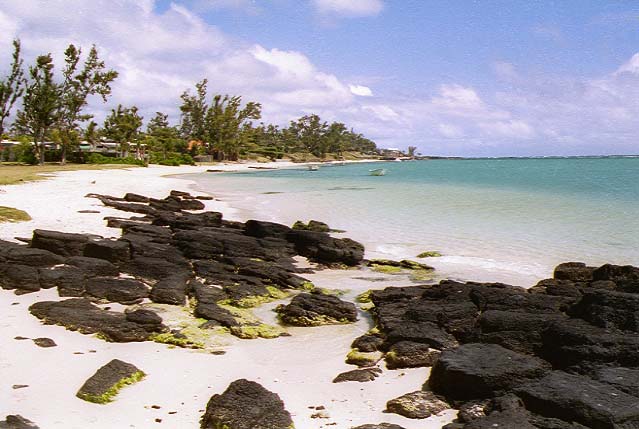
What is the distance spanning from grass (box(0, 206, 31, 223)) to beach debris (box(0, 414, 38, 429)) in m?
11.5

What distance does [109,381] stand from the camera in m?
5.81

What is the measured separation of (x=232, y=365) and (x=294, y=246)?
838cm

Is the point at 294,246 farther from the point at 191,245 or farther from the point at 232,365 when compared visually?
the point at 232,365

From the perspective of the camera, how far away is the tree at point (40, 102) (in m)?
50.4

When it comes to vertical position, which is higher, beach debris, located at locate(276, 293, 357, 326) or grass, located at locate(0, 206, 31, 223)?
grass, located at locate(0, 206, 31, 223)

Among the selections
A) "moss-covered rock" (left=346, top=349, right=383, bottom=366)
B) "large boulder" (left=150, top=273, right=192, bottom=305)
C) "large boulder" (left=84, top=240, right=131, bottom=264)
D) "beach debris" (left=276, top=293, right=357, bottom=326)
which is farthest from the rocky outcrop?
"large boulder" (left=84, top=240, right=131, bottom=264)

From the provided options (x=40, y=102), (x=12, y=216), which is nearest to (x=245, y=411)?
(x=12, y=216)

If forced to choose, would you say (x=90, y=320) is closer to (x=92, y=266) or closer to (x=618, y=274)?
(x=92, y=266)

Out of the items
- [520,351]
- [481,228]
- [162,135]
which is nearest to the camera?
[520,351]

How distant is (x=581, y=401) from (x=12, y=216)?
15.1 metres

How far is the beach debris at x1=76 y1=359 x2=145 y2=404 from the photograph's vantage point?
5555mm

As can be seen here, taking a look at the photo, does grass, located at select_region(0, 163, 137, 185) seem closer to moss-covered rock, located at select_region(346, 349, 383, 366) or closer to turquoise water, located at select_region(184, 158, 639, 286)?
turquoise water, located at select_region(184, 158, 639, 286)

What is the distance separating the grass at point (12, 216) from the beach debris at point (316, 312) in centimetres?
972

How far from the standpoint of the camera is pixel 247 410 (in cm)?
514
